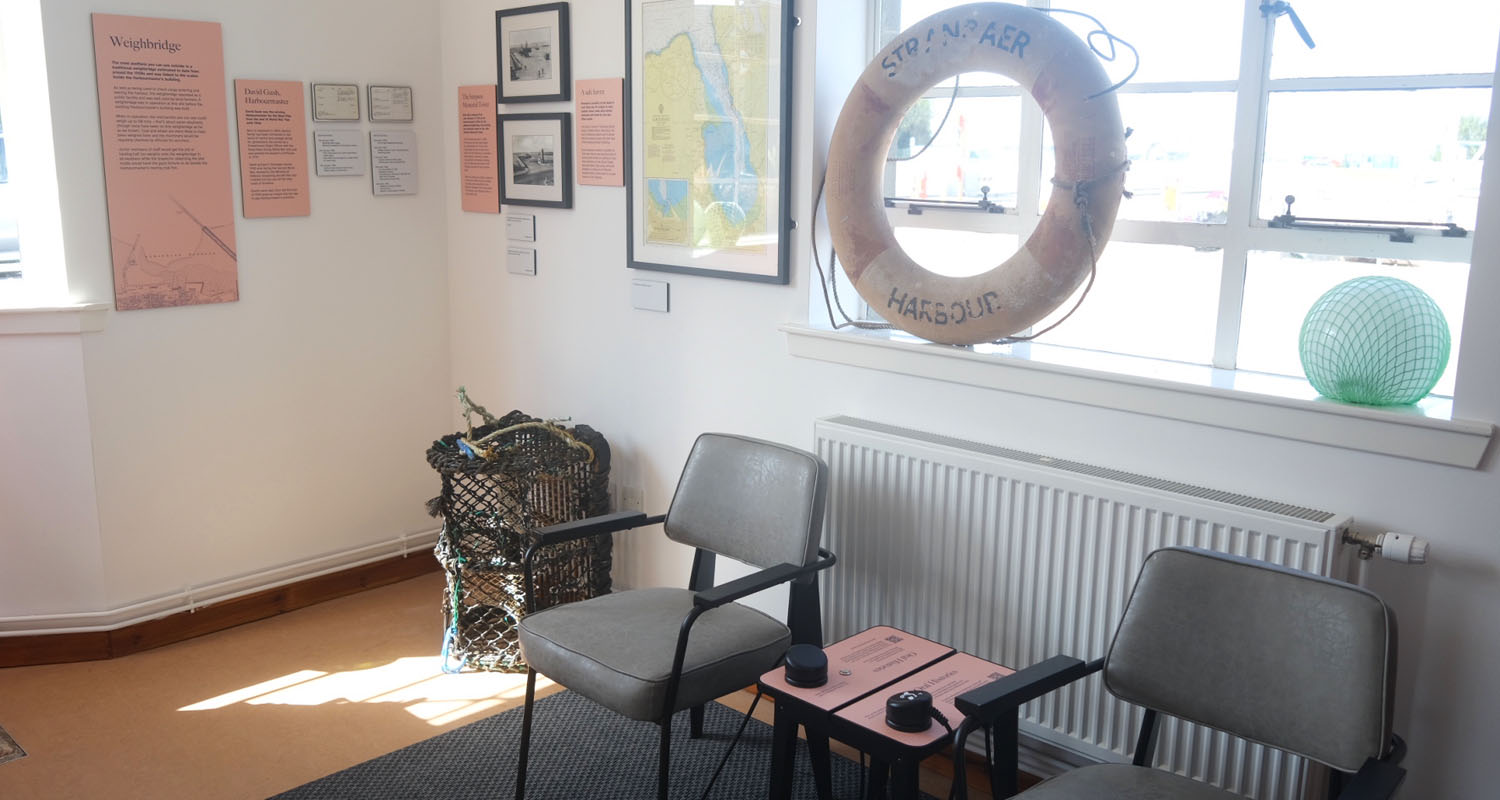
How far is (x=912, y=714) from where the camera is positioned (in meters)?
1.91

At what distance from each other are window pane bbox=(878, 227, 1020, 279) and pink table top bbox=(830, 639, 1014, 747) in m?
0.92

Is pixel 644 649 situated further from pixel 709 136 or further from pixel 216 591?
pixel 216 591

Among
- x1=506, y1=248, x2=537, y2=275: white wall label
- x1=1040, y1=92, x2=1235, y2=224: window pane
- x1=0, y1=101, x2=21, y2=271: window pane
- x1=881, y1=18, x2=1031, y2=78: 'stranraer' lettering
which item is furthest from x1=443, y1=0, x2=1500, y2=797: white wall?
x1=0, y1=101, x2=21, y2=271: window pane

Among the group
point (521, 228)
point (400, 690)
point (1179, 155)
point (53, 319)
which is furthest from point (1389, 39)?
point (53, 319)

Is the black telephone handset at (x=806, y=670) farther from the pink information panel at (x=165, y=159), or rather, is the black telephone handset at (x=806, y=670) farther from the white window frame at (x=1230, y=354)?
the pink information panel at (x=165, y=159)

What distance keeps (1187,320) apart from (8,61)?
116 inches

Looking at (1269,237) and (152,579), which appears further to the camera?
(152,579)

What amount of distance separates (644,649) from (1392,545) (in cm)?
131

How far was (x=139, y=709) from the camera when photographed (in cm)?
296

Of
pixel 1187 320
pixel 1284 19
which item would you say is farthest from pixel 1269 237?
pixel 1284 19

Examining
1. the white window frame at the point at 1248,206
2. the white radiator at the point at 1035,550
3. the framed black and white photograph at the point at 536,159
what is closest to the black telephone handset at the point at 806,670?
the white radiator at the point at 1035,550

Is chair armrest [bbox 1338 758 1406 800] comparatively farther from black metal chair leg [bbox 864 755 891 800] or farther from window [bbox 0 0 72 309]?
window [bbox 0 0 72 309]

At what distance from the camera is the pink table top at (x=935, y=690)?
1907 mm

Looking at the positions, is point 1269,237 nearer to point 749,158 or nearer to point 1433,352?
point 1433,352
